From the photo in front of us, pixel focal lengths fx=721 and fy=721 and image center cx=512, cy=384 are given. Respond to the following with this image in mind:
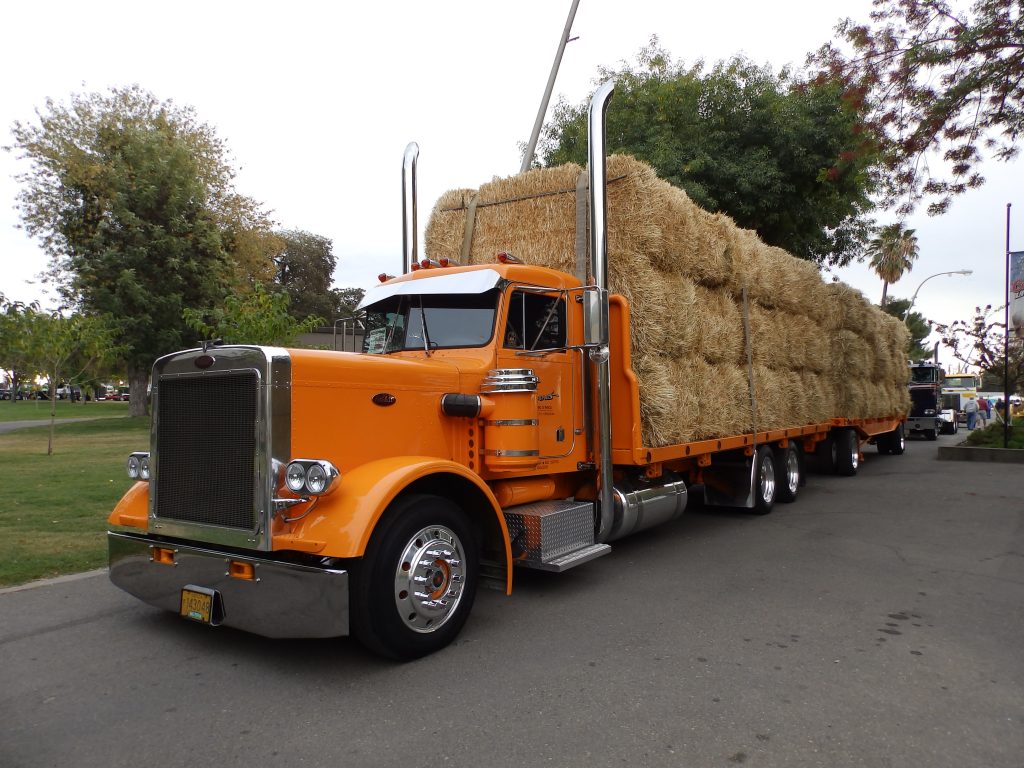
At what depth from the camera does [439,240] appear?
7.78 m

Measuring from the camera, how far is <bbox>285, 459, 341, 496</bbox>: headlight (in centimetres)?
379

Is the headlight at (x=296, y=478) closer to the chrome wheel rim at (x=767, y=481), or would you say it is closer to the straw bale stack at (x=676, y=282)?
the straw bale stack at (x=676, y=282)

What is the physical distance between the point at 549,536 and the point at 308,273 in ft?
157

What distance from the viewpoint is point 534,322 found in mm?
5672

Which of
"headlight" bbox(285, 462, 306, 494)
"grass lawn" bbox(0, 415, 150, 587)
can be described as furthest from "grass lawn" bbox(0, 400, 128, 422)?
"headlight" bbox(285, 462, 306, 494)

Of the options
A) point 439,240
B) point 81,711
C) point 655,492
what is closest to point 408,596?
point 81,711

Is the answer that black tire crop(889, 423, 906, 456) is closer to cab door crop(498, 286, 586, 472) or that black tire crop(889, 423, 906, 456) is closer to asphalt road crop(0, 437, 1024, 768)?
asphalt road crop(0, 437, 1024, 768)

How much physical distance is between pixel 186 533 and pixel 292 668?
102 cm

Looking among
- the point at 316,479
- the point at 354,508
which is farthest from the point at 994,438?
the point at 316,479

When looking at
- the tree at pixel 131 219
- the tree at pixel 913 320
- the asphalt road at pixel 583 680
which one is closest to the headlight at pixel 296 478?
the asphalt road at pixel 583 680

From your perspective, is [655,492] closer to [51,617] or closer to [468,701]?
[468,701]

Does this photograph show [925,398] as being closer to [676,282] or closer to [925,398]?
[925,398]

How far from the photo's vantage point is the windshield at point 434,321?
542 cm

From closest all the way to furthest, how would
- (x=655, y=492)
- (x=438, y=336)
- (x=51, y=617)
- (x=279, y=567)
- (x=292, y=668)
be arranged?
(x=279, y=567) < (x=292, y=668) < (x=51, y=617) < (x=438, y=336) < (x=655, y=492)
